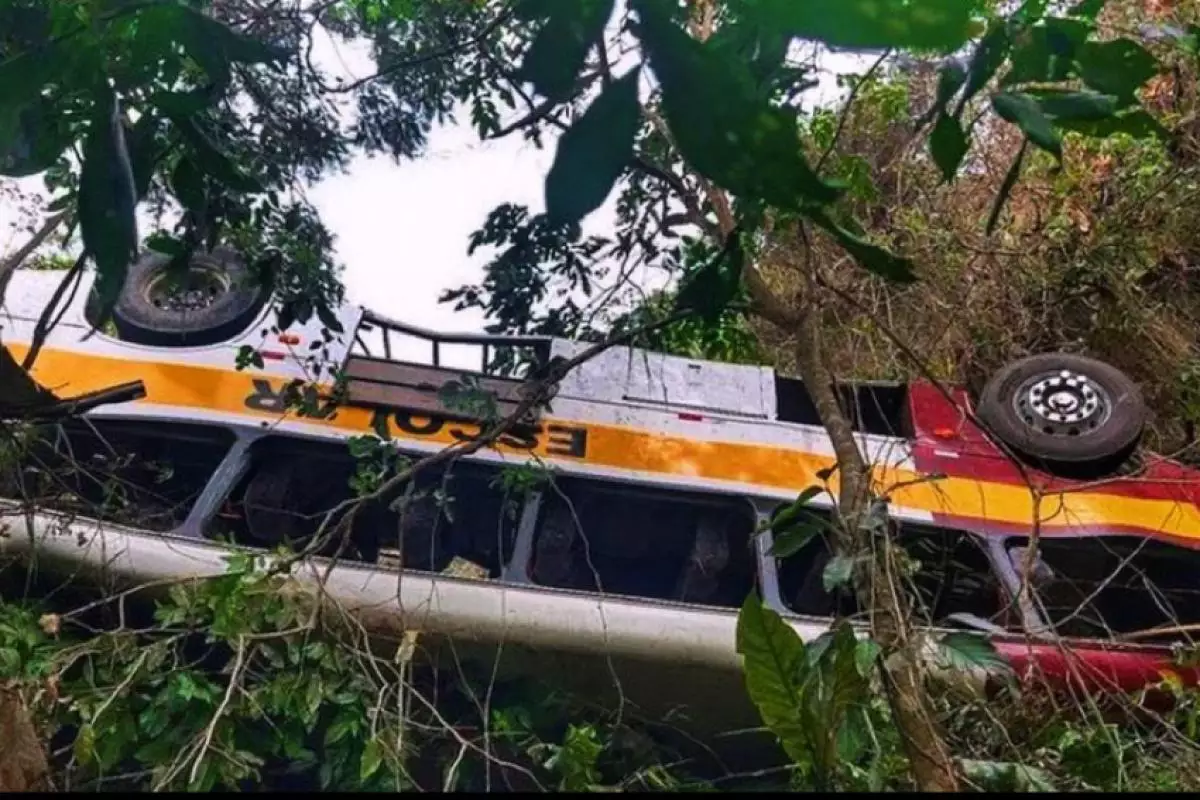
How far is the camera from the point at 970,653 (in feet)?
6.13

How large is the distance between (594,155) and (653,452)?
3.37m

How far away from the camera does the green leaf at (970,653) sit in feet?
6.09

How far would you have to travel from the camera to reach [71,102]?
1.58 m

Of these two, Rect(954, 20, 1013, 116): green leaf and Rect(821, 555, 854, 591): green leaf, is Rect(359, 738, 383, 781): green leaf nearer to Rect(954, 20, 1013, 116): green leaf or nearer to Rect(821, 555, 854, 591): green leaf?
Rect(821, 555, 854, 591): green leaf

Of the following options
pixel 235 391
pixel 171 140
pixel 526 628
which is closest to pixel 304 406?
pixel 235 391

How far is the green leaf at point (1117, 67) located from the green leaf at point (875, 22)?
17.8 inches

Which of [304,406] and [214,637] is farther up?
[304,406]

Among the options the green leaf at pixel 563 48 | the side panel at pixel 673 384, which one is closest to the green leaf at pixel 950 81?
the green leaf at pixel 563 48

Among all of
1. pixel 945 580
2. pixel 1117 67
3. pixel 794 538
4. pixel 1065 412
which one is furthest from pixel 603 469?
pixel 1117 67

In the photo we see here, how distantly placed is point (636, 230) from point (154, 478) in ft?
6.82

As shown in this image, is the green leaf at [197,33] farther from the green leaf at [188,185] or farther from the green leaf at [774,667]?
the green leaf at [774,667]

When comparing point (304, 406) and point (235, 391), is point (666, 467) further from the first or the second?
point (235, 391)

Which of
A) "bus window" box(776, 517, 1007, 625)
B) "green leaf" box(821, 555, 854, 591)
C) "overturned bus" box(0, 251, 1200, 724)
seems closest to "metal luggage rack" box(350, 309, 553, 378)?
"overturned bus" box(0, 251, 1200, 724)

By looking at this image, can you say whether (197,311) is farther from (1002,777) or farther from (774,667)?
(1002,777)
